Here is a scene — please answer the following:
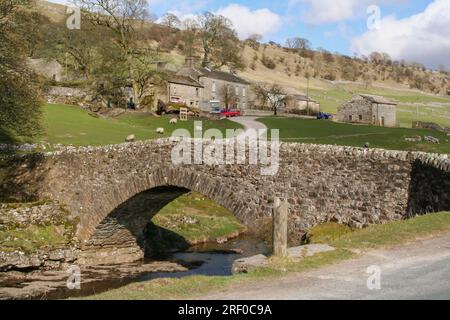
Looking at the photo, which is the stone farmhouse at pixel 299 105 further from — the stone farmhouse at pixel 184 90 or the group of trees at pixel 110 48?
the group of trees at pixel 110 48

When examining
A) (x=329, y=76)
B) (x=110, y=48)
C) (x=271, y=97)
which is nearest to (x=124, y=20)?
(x=110, y=48)

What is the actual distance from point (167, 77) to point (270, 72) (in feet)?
269

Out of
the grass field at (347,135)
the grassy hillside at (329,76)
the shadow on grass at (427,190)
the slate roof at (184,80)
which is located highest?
the grassy hillside at (329,76)

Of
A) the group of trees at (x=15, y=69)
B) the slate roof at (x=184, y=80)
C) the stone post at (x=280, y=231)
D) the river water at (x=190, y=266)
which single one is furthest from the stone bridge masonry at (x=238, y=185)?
the slate roof at (x=184, y=80)

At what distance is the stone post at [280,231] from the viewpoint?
13289 mm

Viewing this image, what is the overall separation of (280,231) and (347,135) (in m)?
42.2

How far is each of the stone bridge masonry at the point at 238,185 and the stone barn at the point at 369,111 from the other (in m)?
56.6

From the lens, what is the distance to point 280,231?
1341 centimetres

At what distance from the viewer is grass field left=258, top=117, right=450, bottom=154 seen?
44500mm

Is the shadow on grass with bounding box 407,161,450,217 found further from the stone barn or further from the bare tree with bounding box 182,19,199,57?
the bare tree with bounding box 182,19,199,57

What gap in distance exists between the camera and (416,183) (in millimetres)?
17984

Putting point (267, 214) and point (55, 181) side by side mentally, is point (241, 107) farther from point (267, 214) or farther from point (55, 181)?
point (267, 214)

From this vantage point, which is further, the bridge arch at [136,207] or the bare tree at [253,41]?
the bare tree at [253,41]

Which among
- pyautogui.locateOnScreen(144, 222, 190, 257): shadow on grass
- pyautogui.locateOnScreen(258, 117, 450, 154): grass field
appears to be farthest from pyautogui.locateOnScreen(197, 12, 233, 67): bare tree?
pyautogui.locateOnScreen(144, 222, 190, 257): shadow on grass
